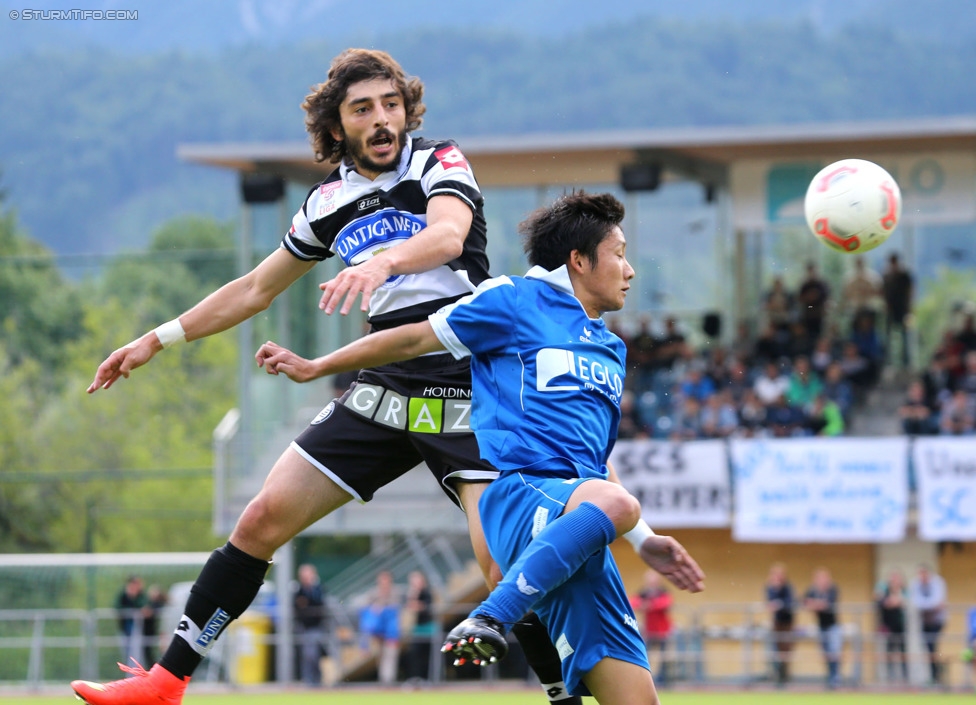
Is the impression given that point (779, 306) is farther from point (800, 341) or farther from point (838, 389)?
point (838, 389)

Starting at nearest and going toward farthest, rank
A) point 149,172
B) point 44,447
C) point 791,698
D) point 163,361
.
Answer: point 791,698
point 44,447
point 163,361
point 149,172

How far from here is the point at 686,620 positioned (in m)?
19.8

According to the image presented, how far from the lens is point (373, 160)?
19.7ft

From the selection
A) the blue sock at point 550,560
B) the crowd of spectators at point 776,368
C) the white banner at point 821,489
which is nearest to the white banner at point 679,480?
the white banner at point 821,489

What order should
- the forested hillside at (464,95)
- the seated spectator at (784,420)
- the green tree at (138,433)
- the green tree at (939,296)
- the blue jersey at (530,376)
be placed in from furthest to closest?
the forested hillside at (464,95), the green tree at (939,296), the green tree at (138,433), the seated spectator at (784,420), the blue jersey at (530,376)

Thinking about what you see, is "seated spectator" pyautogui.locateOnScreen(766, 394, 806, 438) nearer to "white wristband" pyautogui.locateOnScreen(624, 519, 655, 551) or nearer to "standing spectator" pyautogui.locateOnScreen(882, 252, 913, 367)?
"standing spectator" pyautogui.locateOnScreen(882, 252, 913, 367)

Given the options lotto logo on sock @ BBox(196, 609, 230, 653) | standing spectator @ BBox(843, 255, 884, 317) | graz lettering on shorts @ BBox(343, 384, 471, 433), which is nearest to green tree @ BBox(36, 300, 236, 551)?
standing spectator @ BBox(843, 255, 884, 317)

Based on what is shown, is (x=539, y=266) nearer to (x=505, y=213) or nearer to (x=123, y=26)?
(x=505, y=213)

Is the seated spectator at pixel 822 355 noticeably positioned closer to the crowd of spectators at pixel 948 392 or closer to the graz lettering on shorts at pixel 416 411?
the crowd of spectators at pixel 948 392

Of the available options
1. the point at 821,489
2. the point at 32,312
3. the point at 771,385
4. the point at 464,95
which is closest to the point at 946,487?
the point at 821,489

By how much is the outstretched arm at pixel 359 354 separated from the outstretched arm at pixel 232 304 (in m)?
1.02

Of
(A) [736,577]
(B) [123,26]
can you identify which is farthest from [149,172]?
(A) [736,577]

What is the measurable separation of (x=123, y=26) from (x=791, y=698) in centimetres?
15561

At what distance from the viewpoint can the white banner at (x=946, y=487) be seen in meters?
18.3
